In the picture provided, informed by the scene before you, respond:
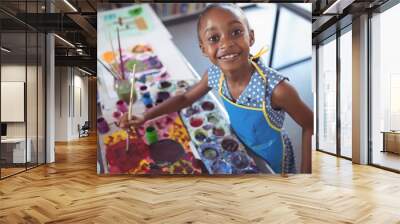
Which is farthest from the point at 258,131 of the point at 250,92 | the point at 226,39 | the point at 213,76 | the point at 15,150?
the point at 15,150

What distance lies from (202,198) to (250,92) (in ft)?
7.39

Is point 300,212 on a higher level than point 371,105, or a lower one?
lower

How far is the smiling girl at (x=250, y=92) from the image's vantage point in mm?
6547

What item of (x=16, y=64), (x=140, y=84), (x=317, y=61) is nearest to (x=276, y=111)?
(x=140, y=84)

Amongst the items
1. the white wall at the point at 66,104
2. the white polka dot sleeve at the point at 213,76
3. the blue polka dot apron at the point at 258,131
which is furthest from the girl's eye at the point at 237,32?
the white wall at the point at 66,104

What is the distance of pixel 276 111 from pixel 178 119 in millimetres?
1665

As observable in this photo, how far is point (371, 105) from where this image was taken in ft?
27.4

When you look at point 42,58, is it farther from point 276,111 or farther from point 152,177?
point 276,111

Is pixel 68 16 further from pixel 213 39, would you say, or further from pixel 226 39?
pixel 226 39

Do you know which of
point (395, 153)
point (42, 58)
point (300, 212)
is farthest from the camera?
point (42, 58)

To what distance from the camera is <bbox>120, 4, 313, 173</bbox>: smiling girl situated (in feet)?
21.5

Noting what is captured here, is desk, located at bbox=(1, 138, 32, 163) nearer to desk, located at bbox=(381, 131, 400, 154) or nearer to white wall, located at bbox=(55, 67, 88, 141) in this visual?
desk, located at bbox=(381, 131, 400, 154)

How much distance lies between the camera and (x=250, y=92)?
655 cm

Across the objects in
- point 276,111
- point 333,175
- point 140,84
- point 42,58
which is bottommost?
point 333,175
